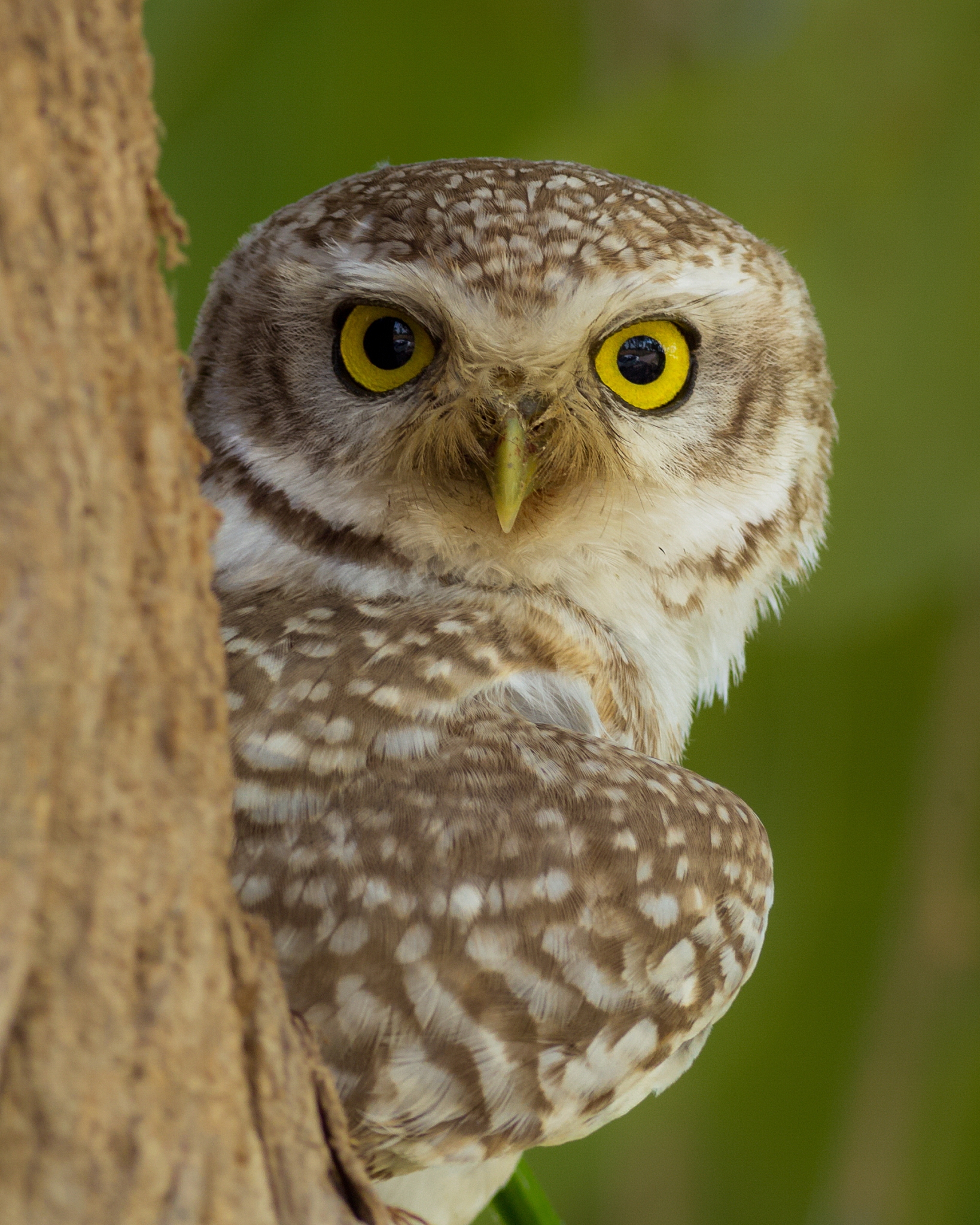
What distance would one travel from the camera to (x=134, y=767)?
70 cm

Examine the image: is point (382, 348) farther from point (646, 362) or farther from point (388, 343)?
point (646, 362)

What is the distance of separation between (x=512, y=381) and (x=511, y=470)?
0.12 metres

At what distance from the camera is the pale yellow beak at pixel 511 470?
1311mm

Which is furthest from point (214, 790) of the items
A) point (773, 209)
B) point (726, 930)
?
point (773, 209)

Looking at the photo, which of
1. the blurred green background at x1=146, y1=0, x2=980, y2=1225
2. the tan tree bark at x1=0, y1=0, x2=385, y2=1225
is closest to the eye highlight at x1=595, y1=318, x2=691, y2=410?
the tan tree bark at x1=0, y1=0, x2=385, y2=1225

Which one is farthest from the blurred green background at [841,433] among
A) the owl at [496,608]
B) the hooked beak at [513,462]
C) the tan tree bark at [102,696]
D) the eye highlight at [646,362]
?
the tan tree bark at [102,696]

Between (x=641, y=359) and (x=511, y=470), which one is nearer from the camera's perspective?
(x=511, y=470)

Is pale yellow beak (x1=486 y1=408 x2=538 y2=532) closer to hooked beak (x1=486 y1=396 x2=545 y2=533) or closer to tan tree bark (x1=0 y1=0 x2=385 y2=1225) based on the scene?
hooked beak (x1=486 y1=396 x2=545 y2=533)

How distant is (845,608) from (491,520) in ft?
5.65

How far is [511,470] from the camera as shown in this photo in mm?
1311

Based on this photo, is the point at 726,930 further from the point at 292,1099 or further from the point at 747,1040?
the point at 747,1040

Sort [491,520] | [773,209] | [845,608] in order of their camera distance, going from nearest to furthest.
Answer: [491,520], [773,209], [845,608]

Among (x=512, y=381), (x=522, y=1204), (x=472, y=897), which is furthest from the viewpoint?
(x=512, y=381)

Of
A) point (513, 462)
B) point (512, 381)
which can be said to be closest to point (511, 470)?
point (513, 462)
